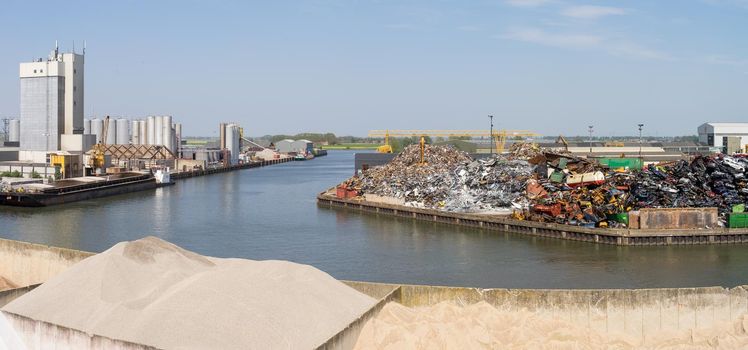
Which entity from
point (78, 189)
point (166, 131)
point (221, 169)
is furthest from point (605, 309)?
A: point (166, 131)

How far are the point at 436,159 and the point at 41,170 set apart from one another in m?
26.6

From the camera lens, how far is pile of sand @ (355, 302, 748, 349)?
9.56 meters

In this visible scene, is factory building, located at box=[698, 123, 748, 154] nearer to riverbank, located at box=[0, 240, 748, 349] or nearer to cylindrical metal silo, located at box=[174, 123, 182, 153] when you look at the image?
cylindrical metal silo, located at box=[174, 123, 182, 153]

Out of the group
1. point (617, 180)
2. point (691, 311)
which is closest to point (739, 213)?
point (617, 180)

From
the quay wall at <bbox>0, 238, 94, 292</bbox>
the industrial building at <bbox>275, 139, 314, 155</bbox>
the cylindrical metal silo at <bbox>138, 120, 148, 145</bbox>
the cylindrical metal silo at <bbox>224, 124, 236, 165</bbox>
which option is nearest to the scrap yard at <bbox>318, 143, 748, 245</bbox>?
the quay wall at <bbox>0, 238, 94, 292</bbox>

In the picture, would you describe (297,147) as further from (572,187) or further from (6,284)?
(6,284)

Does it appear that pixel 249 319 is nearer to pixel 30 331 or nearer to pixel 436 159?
pixel 30 331

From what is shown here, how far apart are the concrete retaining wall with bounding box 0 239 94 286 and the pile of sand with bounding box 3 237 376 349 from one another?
347 centimetres

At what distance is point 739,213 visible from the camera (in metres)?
22.7

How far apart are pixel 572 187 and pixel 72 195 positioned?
24909mm

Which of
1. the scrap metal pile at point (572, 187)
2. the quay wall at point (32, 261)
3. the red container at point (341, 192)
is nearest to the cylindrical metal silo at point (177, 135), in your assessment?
the red container at point (341, 192)

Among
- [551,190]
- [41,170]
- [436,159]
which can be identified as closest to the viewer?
[551,190]

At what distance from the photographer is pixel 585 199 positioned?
2383 centimetres

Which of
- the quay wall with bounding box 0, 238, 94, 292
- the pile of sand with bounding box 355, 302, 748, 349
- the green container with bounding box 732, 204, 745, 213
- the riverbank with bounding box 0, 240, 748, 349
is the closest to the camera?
the pile of sand with bounding box 355, 302, 748, 349
